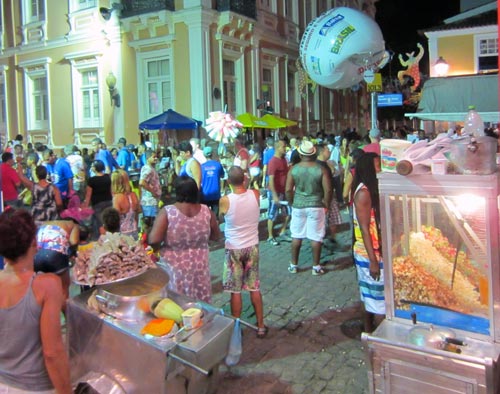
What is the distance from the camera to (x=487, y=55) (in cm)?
1847

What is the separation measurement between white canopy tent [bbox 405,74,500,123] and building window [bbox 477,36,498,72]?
101 cm

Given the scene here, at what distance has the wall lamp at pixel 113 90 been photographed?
15.8 meters

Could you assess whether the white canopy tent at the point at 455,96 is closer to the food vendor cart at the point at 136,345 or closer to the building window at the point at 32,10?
the building window at the point at 32,10

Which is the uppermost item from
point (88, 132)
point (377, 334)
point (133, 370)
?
point (88, 132)

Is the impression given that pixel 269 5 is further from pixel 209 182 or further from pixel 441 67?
pixel 209 182

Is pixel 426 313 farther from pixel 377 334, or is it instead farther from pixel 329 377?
pixel 329 377

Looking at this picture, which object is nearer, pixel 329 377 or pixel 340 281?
pixel 329 377

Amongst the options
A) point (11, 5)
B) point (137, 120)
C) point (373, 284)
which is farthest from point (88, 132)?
point (373, 284)

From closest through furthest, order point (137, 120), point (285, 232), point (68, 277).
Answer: point (68, 277) < point (285, 232) < point (137, 120)

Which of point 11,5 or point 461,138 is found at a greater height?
point 11,5

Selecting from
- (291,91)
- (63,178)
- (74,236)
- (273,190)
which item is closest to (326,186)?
(273,190)

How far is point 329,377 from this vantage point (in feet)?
13.0

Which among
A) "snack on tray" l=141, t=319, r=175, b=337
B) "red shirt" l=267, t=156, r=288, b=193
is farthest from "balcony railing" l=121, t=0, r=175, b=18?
"snack on tray" l=141, t=319, r=175, b=337

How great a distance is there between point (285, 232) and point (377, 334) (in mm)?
6176
